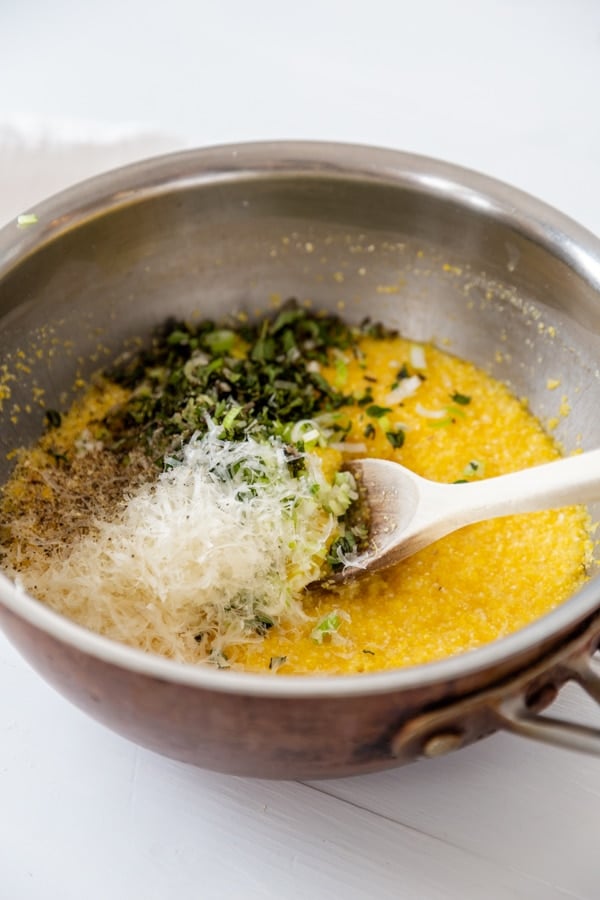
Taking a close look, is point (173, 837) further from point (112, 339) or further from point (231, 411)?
point (112, 339)

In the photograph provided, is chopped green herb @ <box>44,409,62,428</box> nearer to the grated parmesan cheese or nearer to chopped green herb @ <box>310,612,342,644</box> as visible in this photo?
the grated parmesan cheese

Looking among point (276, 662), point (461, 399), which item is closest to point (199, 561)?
point (276, 662)

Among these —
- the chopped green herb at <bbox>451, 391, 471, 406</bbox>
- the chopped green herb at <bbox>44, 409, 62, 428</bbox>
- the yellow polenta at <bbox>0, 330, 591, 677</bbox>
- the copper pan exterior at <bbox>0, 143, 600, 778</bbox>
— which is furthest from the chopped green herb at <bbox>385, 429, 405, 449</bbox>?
the chopped green herb at <bbox>44, 409, 62, 428</bbox>

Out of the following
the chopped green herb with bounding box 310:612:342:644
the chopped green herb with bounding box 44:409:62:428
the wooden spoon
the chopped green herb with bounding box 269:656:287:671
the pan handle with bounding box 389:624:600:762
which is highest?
the wooden spoon

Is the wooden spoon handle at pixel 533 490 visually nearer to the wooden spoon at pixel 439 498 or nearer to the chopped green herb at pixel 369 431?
the wooden spoon at pixel 439 498

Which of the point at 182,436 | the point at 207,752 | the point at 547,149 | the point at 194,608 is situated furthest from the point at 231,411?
the point at 547,149

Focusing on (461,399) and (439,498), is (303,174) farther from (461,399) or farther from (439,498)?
(439,498)

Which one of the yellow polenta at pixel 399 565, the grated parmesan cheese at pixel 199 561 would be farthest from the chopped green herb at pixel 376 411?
the grated parmesan cheese at pixel 199 561
